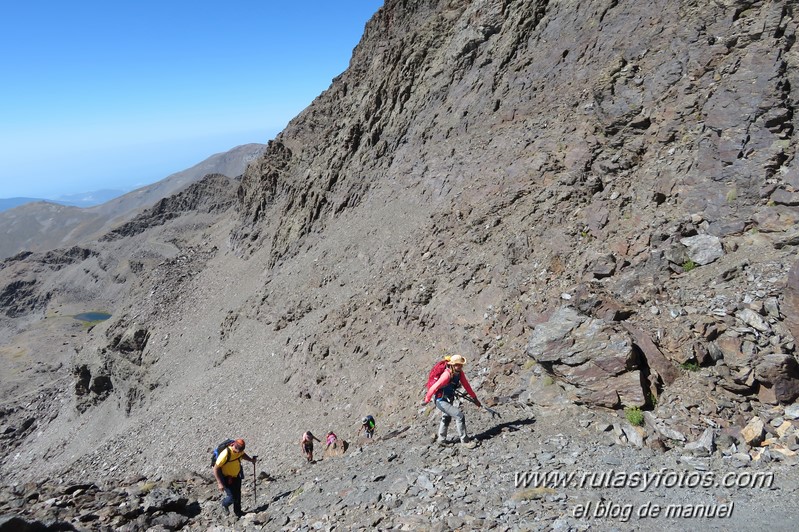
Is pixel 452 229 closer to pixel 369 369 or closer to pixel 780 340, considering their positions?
pixel 369 369

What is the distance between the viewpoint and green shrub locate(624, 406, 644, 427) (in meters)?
8.48

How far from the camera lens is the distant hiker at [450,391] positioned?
932 centimetres

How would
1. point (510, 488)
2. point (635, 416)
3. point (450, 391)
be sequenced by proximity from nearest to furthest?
point (510, 488)
point (635, 416)
point (450, 391)

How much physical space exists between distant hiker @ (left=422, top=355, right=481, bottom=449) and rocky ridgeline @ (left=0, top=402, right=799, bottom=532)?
371 millimetres

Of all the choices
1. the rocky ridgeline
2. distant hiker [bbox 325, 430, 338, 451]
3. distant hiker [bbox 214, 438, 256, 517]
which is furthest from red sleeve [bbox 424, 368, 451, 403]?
distant hiker [bbox 325, 430, 338, 451]

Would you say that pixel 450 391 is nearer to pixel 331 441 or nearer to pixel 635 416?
pixel 635 416

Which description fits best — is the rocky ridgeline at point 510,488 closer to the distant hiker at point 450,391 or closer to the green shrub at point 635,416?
the green shrub at point 635,416

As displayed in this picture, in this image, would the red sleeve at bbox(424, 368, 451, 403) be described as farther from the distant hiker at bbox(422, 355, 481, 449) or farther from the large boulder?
the large boulder

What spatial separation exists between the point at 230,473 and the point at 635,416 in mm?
8175

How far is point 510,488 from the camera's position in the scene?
7582 millimetres

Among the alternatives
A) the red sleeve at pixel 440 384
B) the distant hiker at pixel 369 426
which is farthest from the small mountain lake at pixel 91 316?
the red sleeve at pixel 440 384

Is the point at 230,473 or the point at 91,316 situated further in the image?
the point at 91,316

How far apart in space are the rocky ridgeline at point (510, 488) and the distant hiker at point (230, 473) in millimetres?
443

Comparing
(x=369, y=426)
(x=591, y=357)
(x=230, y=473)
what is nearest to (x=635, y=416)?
(x=591, y=357)
